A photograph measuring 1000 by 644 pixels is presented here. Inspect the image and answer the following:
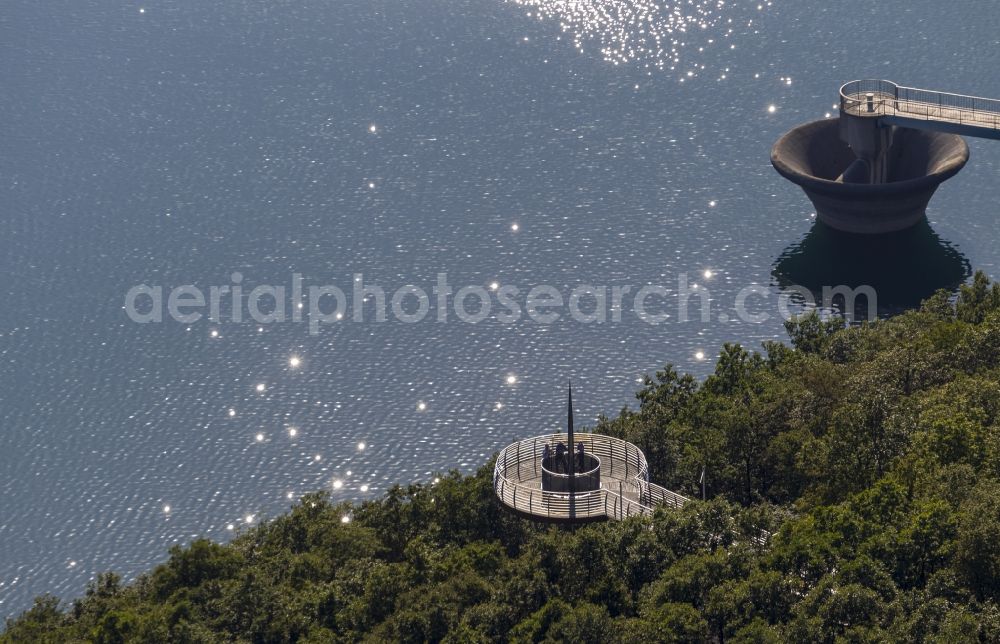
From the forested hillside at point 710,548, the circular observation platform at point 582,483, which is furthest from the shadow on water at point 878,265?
the circular observation platform at point 582,483

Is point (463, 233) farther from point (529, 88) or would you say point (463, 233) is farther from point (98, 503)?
point (98, 503)

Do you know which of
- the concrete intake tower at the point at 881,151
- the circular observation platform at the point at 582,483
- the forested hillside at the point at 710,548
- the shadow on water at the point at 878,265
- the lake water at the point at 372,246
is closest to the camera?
the forested hillside at the point at 710,548

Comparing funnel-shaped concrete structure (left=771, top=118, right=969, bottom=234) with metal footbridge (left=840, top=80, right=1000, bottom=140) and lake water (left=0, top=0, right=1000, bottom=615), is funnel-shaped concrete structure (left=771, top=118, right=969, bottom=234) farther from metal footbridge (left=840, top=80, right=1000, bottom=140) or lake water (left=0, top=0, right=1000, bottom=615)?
lake water (left=0, top=0, right=1000, bottom=615)

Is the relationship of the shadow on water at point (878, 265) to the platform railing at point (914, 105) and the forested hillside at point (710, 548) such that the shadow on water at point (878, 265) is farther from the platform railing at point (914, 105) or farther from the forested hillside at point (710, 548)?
the forested hillside at point (710, 548)

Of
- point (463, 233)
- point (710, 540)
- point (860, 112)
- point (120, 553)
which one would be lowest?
point (120, 553)

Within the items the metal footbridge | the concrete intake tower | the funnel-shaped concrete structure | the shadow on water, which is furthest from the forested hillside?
the metal footbridge

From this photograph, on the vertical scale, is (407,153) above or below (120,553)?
above

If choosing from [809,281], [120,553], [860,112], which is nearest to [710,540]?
[120,553]
